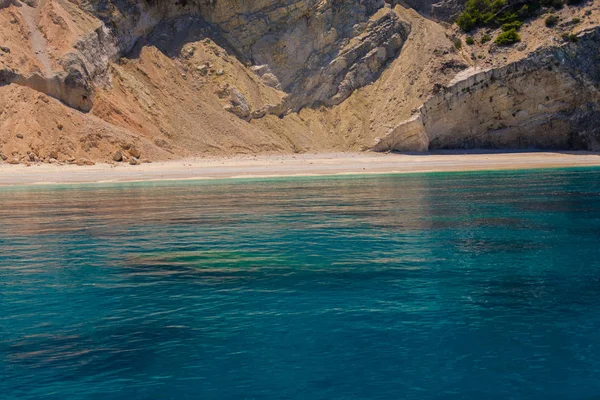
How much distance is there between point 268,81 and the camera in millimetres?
60531

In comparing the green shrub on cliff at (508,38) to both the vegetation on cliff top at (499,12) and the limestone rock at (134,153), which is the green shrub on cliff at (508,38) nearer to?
the vegetation on cliff top at (499,12)

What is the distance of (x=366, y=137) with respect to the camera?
54781 millimetres

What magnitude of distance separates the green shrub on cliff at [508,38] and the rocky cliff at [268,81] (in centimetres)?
81

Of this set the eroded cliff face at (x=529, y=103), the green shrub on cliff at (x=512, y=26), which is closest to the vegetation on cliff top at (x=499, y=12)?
the green shrub on cliff at (x=512, y=26)

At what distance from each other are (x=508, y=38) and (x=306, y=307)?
48.9 meters

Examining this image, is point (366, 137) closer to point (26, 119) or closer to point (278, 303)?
point (26, 119)

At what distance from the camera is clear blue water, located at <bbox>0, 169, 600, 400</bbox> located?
605 cm

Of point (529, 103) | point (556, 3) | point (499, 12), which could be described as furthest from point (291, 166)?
point (556, 3)

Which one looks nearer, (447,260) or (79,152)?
(447,260)


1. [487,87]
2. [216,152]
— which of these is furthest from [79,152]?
[487,87]

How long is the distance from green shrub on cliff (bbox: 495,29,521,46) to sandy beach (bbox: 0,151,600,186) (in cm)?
991

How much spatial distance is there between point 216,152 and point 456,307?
43893 mm

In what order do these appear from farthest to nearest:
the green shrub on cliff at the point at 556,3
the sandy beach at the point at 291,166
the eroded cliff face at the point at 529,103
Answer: the green shrub on cliff at the point at 556,3
the eroded cliff face at the point at 529,103
the sandy beach at the point at 291,166

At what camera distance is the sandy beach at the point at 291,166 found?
124ft
